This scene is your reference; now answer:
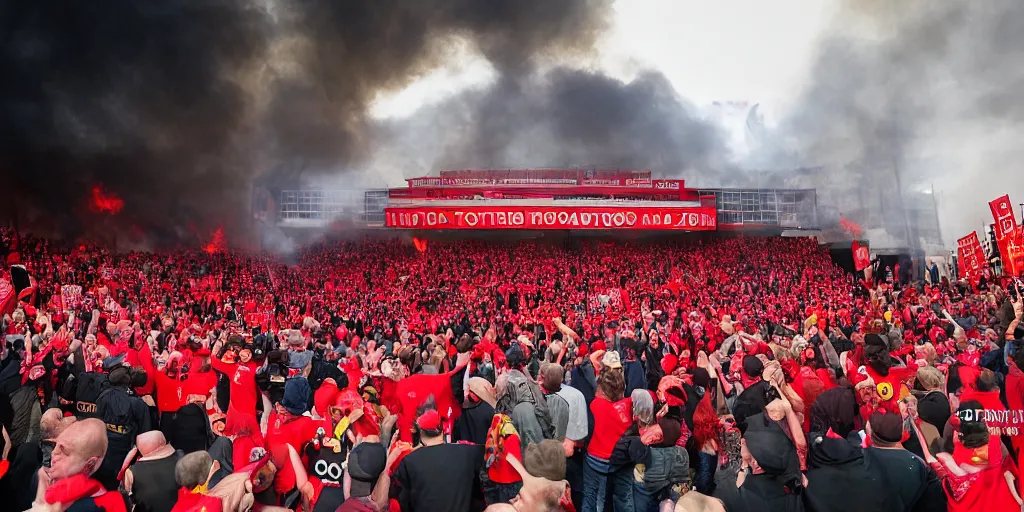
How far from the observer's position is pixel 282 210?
91.4 feet

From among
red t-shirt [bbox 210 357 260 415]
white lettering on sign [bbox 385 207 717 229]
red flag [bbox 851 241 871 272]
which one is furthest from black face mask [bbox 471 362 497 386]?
red flag [bbox 851 241 871 272]

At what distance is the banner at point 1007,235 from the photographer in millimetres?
19234

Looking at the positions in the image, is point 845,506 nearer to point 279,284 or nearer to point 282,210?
point 279,284

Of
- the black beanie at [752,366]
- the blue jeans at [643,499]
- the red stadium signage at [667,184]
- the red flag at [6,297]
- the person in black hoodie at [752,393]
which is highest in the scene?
the red stadium signage at [667,184]

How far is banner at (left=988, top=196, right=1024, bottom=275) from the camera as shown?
19.2 meters

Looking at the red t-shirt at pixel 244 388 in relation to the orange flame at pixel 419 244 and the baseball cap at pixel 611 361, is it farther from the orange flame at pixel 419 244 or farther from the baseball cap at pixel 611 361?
the orange flame at pixel 419 244

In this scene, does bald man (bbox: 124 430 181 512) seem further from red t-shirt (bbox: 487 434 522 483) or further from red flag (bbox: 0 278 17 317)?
red flag (bbox: 0 278 17 317)

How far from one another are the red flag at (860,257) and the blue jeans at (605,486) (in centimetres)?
2493

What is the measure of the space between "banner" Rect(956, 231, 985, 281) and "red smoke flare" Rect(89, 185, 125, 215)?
1231 inches

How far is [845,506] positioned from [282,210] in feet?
89.2

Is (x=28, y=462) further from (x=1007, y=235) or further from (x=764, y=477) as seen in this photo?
(x=1007, y=235)

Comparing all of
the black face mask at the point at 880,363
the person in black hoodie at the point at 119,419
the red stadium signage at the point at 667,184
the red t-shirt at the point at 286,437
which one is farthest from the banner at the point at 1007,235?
the person in black hoodie at the point at 119,419

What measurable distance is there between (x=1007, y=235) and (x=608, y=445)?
20.8 m

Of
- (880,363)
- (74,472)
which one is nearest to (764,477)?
(880,363)
